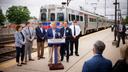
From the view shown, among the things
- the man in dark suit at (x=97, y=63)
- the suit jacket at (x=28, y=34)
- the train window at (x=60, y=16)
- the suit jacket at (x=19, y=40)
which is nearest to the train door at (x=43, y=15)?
the train window at (x=60, y=16)

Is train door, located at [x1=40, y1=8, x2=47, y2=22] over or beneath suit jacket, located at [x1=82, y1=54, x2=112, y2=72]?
over

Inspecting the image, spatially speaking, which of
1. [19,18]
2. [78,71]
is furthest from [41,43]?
[19,18]

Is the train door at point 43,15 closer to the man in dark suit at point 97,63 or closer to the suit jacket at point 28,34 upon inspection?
the suit jacket at point 28,34

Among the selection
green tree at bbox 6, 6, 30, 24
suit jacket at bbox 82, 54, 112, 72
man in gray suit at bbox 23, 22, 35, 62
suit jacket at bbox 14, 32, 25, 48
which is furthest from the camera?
green tree at bbox 6, 6, 30, 24

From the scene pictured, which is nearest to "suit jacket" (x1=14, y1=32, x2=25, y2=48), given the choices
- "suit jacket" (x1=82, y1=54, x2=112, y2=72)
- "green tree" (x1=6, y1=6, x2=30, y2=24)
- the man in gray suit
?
the man in gray suit

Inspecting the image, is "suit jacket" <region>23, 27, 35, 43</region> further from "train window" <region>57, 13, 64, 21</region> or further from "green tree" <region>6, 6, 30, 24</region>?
"green tree" <region>6, 6, 30, 24</region>

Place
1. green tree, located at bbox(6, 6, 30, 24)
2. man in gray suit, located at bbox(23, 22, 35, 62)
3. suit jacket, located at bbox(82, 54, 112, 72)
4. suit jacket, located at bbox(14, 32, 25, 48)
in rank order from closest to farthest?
suit jacket, located at bbox(82, 54, 112, 72), suit jacket, located at bbox(14, 32, 25, 48), man in gray suit, located at bbox(23, 22, 35, 62), green tree, located at bbox(6, 6, 30, 24)

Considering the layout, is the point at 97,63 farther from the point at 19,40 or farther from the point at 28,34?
the point at 28,34

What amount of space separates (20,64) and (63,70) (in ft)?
6.57

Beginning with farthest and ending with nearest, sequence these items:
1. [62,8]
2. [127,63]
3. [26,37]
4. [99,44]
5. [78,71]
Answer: [62,8] < [26,37] < [78,71] < [99,44] < [127,63]

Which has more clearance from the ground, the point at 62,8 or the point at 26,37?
the point at 62,8

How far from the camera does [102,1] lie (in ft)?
117

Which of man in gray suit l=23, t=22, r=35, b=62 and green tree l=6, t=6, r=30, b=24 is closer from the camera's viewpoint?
man in gray suit l=23, t=22, r=35, b=62

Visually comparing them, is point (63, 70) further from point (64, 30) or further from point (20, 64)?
point (64, 30)
